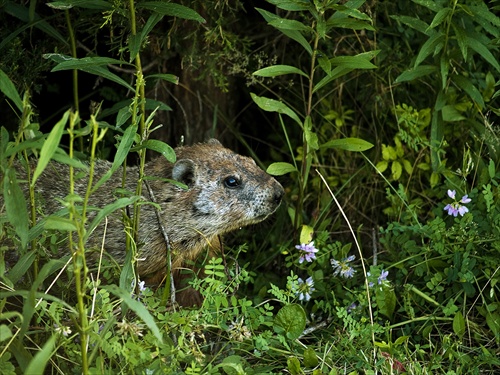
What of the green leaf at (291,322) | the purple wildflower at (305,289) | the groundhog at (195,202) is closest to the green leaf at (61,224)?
the green leaf at (291,322)

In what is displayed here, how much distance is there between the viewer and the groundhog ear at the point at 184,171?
5254 millimetres

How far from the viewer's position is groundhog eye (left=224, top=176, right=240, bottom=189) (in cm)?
535

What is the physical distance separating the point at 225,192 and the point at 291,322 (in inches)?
54.2

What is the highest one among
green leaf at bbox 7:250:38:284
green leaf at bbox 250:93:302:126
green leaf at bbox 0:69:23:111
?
green leaf at bbox 0:69:23:111

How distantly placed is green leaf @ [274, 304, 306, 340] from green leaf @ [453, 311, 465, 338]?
831mm

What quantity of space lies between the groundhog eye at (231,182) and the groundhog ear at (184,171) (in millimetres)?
212

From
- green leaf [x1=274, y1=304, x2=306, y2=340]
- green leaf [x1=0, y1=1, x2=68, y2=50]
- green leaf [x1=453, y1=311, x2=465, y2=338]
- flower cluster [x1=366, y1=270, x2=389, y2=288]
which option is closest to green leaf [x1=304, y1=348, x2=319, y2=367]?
green leaf [x1=274, y1=304, x2=306, y2=340]

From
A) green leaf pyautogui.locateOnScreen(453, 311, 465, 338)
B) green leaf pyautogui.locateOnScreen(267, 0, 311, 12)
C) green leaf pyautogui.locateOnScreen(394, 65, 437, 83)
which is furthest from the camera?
green leaf pyautogui.locateOnScreen(394, 65, 437, 83)

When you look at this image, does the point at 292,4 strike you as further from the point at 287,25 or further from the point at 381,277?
the point at 381,277

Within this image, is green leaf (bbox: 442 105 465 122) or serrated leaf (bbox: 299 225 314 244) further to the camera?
green leaf (bbox: 442 105 465 122)

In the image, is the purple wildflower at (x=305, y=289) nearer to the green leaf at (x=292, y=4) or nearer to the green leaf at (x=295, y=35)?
the green leaf at (x=295, y=35)

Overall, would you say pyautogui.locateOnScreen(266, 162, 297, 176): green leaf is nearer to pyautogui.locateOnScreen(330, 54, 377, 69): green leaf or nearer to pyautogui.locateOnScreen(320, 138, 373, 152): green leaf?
pyautogui.locateOnScreen(320, 138, 373, 152): green leaf

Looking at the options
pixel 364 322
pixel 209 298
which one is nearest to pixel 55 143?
pixel 209 298

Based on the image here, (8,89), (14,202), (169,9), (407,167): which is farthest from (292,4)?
(14,202)
